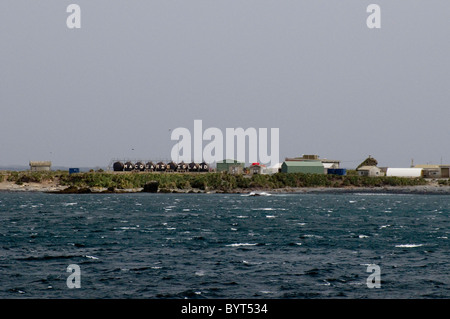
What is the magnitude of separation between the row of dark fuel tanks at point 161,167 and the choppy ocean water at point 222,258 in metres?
125

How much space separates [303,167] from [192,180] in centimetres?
4053

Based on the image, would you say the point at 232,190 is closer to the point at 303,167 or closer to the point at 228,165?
the point at 228,165

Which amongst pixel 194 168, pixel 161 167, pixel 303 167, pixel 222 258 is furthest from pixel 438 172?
pixel 222 258

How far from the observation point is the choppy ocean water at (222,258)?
29.7m

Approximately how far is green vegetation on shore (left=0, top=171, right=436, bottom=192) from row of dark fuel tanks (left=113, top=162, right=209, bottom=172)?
15.5 meters

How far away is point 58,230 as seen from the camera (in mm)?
59750

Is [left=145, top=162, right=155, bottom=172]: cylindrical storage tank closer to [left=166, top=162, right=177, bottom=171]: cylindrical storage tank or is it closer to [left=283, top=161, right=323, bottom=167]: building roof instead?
[left=166, top=162, right=177, bottom=171]: cylindrical storage tank

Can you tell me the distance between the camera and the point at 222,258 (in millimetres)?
40031

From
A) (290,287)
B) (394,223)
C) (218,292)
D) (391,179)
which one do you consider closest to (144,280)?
(218,292)
